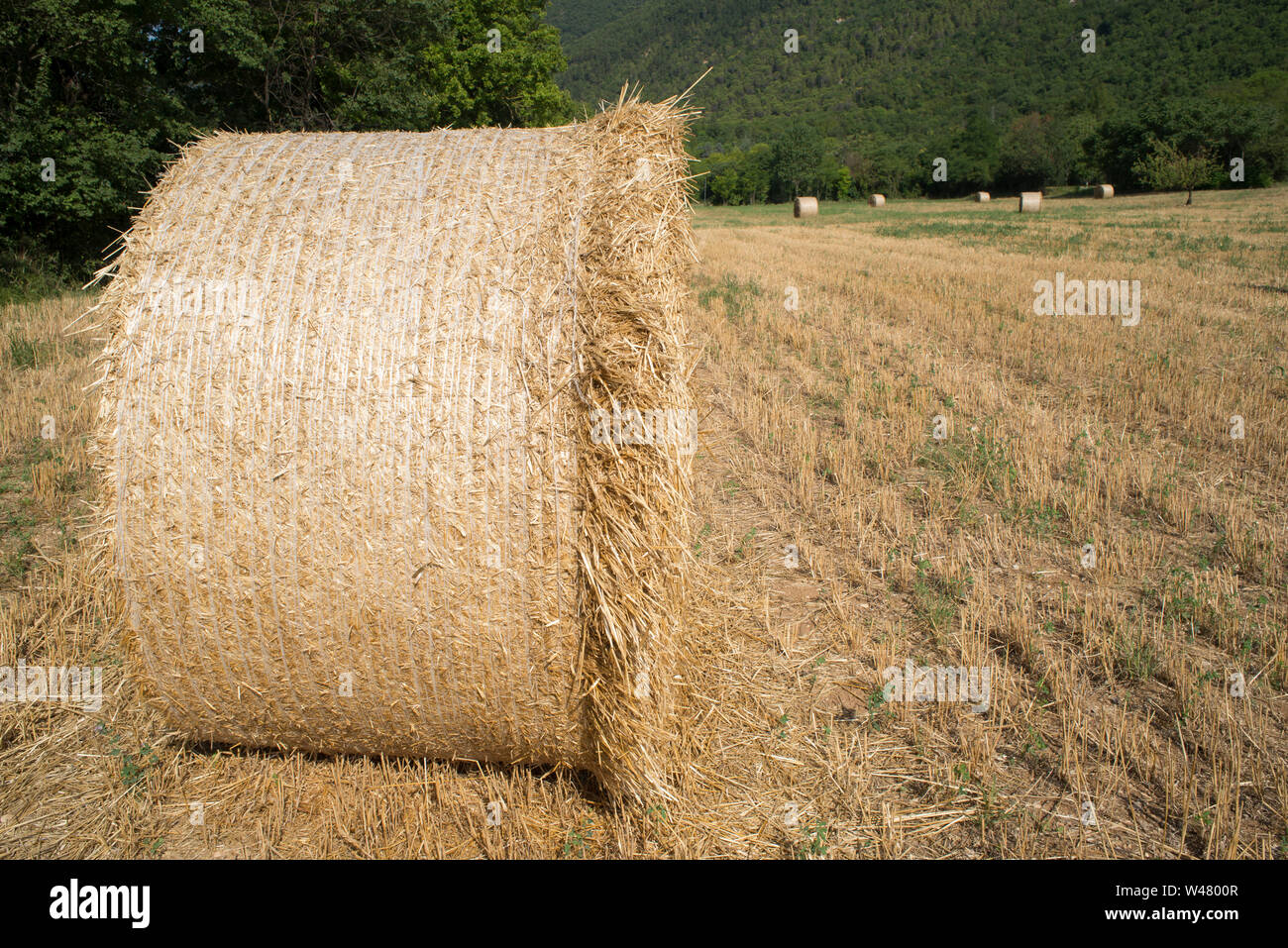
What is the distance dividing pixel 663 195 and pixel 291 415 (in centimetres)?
179

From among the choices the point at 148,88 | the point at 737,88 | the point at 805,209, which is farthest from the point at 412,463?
the point at 737,88

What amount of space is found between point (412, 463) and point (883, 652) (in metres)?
2.64

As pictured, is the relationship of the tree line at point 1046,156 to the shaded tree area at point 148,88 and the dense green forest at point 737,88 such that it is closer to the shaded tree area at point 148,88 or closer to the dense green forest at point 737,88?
the dense green forest at point 737,88

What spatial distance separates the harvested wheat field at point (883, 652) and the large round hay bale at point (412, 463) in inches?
14.2

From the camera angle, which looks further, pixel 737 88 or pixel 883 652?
pixel 737 88

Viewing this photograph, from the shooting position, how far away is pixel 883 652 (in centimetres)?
405

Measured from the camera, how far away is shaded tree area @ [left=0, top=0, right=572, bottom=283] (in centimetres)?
1309

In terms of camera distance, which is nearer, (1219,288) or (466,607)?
(466,607)

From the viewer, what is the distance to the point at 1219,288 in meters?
12.8

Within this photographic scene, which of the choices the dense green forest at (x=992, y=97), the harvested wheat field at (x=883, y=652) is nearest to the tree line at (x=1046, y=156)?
the dense green forest at (x=992, y=97)

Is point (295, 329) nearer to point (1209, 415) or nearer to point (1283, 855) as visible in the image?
point (1283, 855)

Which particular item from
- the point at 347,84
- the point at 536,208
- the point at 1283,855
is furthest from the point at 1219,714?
the point at 347,84

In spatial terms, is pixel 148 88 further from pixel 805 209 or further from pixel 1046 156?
pixel 1046 156

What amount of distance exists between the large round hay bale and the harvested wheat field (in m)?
0.36
